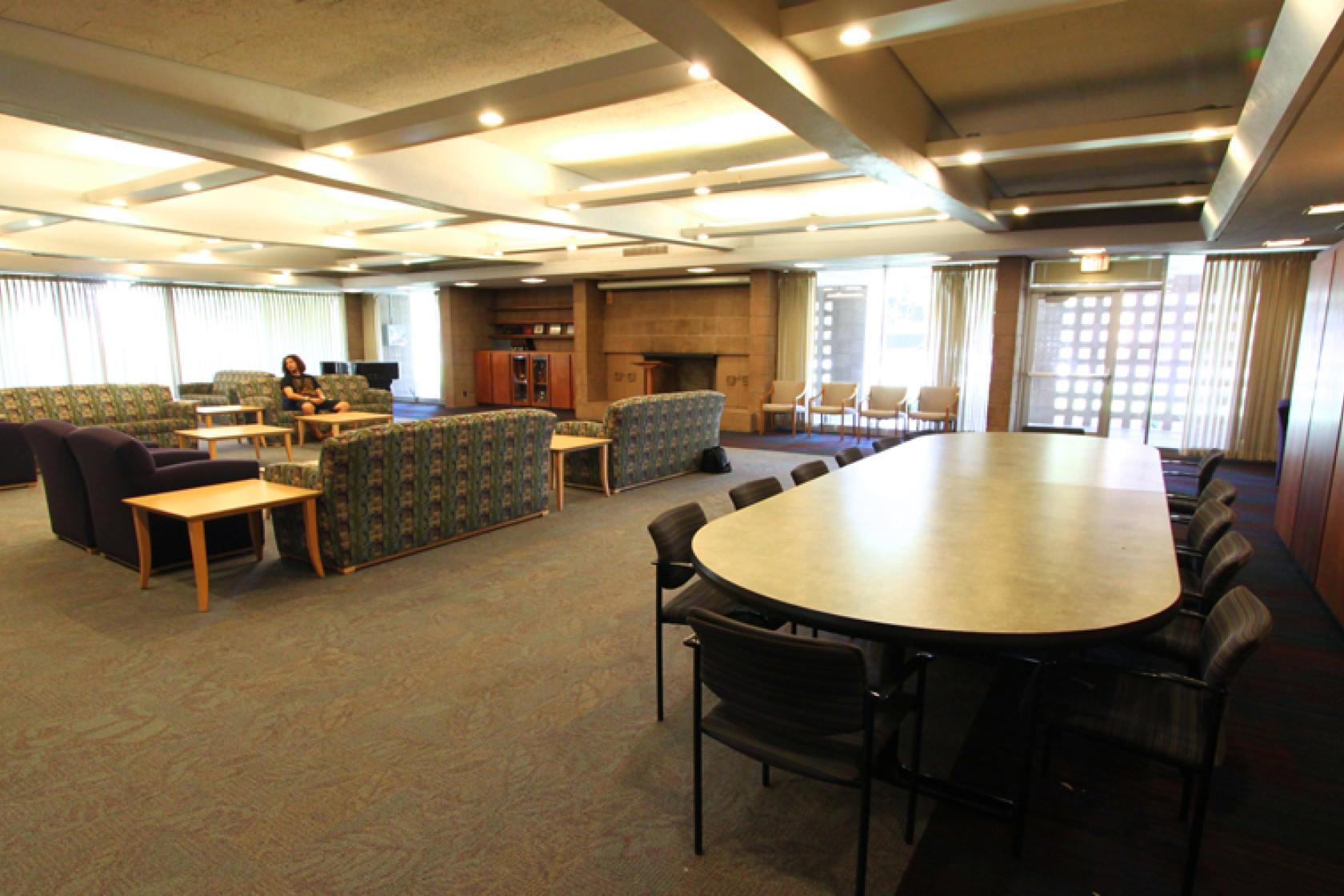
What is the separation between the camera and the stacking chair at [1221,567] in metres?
2.25

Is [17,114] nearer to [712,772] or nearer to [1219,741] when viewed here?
[712,772]

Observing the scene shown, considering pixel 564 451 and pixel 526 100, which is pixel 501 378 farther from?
pixel 526 100

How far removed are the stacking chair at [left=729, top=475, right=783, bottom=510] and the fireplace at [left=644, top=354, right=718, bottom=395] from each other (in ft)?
27.4

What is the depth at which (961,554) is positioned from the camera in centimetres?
219

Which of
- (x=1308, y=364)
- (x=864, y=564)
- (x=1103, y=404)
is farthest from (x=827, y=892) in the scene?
(x=1103, y=404)

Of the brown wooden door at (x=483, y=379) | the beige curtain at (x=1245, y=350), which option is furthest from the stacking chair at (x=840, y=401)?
the brown wooden door at (x=483, y=379)

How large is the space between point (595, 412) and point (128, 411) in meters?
6.42

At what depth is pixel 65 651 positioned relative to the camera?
313cm

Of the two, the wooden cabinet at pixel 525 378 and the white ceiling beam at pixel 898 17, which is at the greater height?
the white ceiling beam at pixel 898 17

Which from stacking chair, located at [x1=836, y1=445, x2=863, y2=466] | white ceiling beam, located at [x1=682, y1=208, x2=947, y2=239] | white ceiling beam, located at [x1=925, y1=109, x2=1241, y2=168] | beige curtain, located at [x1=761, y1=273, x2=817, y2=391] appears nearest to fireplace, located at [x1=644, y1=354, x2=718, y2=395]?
beige curtain, located at [x1=761, y1=273, x2=817, y2=391]

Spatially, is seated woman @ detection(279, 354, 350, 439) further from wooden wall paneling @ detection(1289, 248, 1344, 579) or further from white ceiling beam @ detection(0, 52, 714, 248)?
Answer: wooden wall paneling @ detection(1289, 248, 1344, 579)

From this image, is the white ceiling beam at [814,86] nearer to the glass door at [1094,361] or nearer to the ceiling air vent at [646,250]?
the glass door at [1094,361]

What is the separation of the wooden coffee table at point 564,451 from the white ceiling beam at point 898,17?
3.71m

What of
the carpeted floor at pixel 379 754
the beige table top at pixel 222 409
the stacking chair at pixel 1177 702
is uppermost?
the beige table top at pixel 222 409
